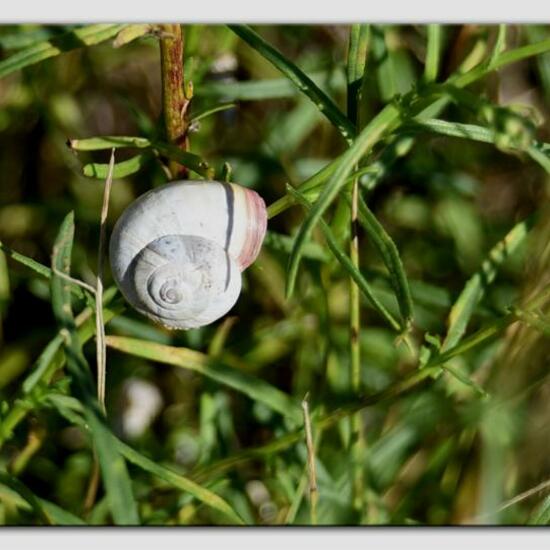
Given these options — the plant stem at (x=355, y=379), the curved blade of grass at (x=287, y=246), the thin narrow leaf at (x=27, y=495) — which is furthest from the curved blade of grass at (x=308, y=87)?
the thin narrow leaf at (x=27, y=495)

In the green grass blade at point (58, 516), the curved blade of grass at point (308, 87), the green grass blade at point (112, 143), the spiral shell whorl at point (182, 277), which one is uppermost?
the curved blade of grass at point (308, 87)

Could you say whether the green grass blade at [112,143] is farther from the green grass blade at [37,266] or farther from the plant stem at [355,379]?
the plant stem at [355,379]

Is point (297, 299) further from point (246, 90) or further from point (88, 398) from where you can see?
point (88, 398)

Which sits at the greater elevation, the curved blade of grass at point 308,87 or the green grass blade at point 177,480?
the curved blade of grass at point 308,87

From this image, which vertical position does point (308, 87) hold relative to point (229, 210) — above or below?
above

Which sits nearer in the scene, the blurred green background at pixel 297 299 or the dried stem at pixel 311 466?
the dried stem at pixel 311 466

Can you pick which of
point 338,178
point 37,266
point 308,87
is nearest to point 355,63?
point 308,87

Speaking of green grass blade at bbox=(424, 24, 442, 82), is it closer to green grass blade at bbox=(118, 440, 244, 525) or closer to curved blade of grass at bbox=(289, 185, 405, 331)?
curved blade of grass at bbox=(289, 185, 405, 331)

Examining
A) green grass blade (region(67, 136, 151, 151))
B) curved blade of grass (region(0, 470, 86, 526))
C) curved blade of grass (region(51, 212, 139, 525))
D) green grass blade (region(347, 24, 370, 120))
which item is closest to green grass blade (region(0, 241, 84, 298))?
curved blade of grass (region(51, 212, 139, 525))
